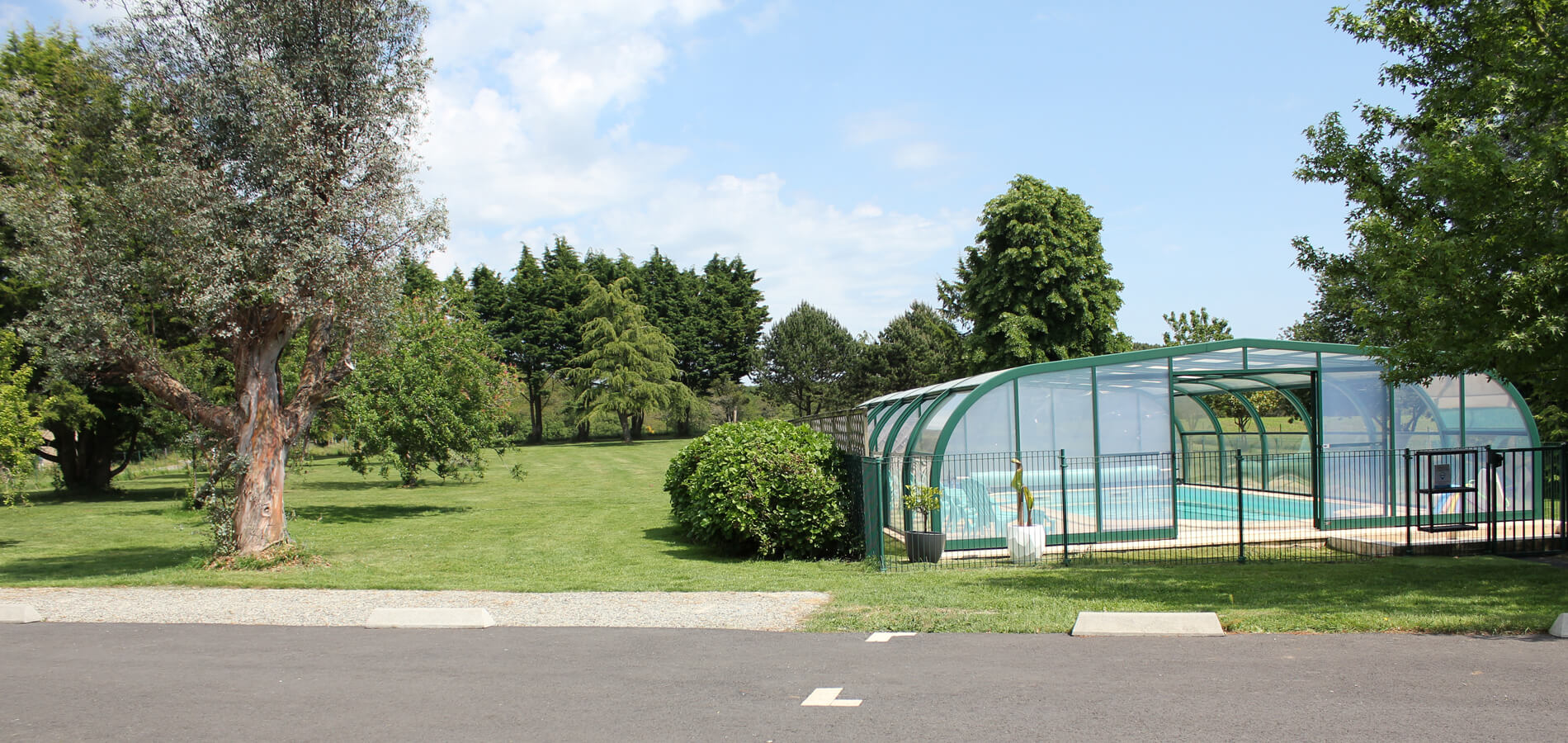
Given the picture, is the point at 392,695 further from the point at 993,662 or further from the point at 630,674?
the point at 993,662

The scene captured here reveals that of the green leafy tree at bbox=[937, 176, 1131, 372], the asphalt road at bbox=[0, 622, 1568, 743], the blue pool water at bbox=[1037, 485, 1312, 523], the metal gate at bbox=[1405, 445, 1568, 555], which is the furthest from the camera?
the green leafy tree at bbox=[937, 176, 1131, 372]

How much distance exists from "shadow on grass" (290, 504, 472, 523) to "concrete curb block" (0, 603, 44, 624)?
38.5 feet

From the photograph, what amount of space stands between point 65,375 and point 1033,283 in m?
32.0

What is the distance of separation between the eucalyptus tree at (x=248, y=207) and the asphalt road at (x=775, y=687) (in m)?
5.48

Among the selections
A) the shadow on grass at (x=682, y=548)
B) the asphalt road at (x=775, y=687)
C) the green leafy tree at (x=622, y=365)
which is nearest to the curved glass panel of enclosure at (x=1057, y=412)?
the shadow on grass at (x=682, y=548)

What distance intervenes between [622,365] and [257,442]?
47295 mm

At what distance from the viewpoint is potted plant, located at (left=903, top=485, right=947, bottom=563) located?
13414 millimetres

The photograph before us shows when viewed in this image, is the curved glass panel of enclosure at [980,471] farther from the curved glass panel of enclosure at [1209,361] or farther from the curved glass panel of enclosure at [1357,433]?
the curved glass panel of enclosure at [1357,433]

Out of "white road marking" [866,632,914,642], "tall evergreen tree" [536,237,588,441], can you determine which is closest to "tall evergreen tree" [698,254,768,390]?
"tall evergreen tree" [536,237,588,441]

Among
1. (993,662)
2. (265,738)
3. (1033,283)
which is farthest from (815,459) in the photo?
(1033,283)

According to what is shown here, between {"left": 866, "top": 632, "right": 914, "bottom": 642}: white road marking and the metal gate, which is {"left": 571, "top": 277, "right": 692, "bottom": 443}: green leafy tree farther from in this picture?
{"left": 866, "top": 632, "right": 914, "bottom": 642}: white road marking

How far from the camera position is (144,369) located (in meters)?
13.2

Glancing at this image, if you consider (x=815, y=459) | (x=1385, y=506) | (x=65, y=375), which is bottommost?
(x=1385, y=506)

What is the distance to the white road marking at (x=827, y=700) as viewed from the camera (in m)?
6.19
